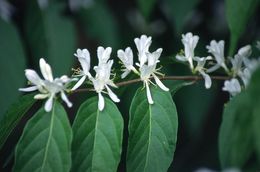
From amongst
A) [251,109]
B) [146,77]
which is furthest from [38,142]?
[251,109]

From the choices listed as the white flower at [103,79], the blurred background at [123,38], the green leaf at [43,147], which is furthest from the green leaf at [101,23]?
the green leaf at [43,147]

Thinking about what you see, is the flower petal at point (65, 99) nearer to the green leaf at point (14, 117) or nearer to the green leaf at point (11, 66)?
the green leaf at point (14, 117)

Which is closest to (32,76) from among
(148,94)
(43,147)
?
(43,147)

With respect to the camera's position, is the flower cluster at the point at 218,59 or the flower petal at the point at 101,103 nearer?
the flower petal at the point at 101,103

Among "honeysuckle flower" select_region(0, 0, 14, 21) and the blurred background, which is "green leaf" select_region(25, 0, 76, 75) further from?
"honeysuckle flower" select_region(0, 0, 14, 21)

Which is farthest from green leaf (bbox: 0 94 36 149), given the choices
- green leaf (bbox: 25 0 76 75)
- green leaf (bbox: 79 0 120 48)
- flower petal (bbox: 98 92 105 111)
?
green leaf (bbox: 79 0 120 48)
